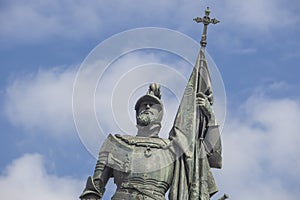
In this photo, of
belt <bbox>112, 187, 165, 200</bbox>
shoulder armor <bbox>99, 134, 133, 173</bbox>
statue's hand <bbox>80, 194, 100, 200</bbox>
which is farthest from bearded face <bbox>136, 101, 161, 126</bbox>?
statue's hand <bbox>80, 194, 100, 200</bbox>

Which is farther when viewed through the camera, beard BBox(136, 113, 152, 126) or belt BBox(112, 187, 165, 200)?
beard BBox(136, 113, 152, 126)

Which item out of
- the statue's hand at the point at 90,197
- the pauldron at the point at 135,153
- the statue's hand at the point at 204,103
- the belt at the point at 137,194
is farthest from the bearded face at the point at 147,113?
the statue's hand at the point at 90,197

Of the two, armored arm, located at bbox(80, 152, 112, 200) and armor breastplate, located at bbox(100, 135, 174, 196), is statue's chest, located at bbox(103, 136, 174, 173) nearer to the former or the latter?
armor breastplate, located at bbox(100, 135, 174, 196)

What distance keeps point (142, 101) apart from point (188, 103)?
121cm

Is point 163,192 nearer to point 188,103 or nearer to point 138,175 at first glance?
point 138,175

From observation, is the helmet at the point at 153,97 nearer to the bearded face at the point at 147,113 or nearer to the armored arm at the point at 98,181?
the bearded face at the point at 147,113

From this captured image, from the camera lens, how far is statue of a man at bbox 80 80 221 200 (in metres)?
25.4

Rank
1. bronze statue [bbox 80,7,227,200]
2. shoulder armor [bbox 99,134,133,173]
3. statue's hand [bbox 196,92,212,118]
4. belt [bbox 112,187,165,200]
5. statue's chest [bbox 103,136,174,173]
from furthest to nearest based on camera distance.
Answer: statue's hand [bbox 196,92,212,118]
shoulder armor [bbox 99,134,133,173]
statue's chest [bbox 103,136,174,173]
bronze statue [bbox 80,7,227,200]
belt [bbox 112,187,165,200]

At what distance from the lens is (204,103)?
26.8m

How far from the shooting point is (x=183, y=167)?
2603 centimetres

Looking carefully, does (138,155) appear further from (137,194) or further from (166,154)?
(137,194)

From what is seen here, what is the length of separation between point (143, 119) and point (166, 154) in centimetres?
116

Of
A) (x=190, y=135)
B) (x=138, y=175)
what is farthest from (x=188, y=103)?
(x=138, y=175)

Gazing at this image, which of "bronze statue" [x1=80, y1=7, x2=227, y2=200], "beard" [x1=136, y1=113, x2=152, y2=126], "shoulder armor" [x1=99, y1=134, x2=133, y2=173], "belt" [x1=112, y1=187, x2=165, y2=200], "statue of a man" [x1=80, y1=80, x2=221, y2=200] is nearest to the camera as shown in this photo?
"belt" [x1=112, y1=187, x2=165, y2=200]
